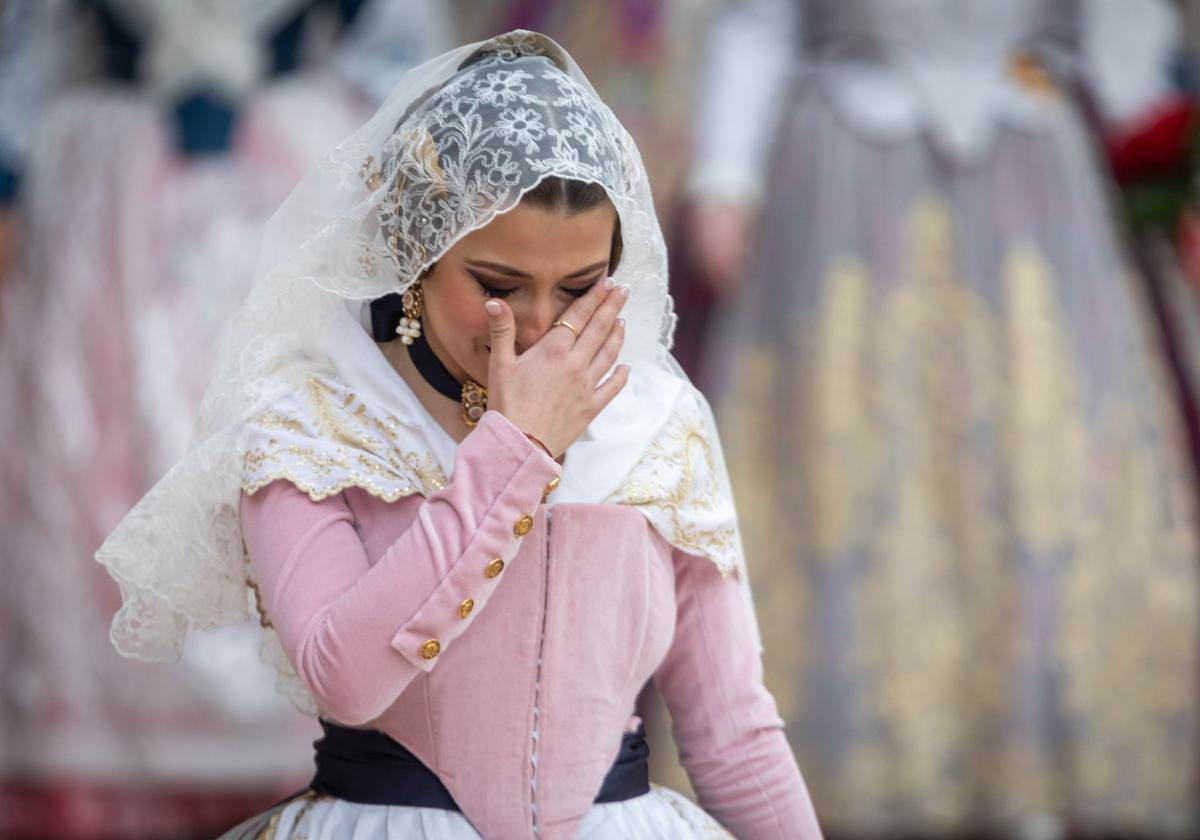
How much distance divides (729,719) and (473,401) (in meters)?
0.46

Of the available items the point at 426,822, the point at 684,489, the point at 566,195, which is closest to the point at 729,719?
the point at 684,489

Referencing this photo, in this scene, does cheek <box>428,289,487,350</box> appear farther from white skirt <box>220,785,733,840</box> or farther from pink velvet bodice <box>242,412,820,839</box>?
white skirt <box>220,785,733,840</box>

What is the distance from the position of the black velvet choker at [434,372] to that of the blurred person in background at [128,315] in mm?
1751

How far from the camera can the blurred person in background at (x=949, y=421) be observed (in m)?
3.67

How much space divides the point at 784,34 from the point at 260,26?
1146mm

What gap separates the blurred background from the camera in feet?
11.8

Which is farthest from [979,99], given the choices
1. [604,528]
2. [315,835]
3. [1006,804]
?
[315,835]

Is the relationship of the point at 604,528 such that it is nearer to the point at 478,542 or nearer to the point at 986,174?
the point at 478,542

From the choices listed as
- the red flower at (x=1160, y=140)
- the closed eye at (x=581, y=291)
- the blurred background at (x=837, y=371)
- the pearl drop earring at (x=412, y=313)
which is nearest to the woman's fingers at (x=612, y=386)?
the closed eye at (x=581, y=291)

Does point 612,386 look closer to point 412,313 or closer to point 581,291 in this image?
point 581,291

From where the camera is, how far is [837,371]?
3.83m

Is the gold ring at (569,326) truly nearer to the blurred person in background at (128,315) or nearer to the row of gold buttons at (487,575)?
the row of gold buttons at (487,575)

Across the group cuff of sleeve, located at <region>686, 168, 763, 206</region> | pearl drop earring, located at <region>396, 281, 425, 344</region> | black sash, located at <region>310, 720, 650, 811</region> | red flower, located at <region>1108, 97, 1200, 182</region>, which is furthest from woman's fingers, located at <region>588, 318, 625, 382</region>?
red flower, located at <region>1108, 97, 1200, 182</region>

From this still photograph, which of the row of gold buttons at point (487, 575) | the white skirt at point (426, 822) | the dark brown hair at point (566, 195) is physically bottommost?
the white skirt at point (426, 822)
